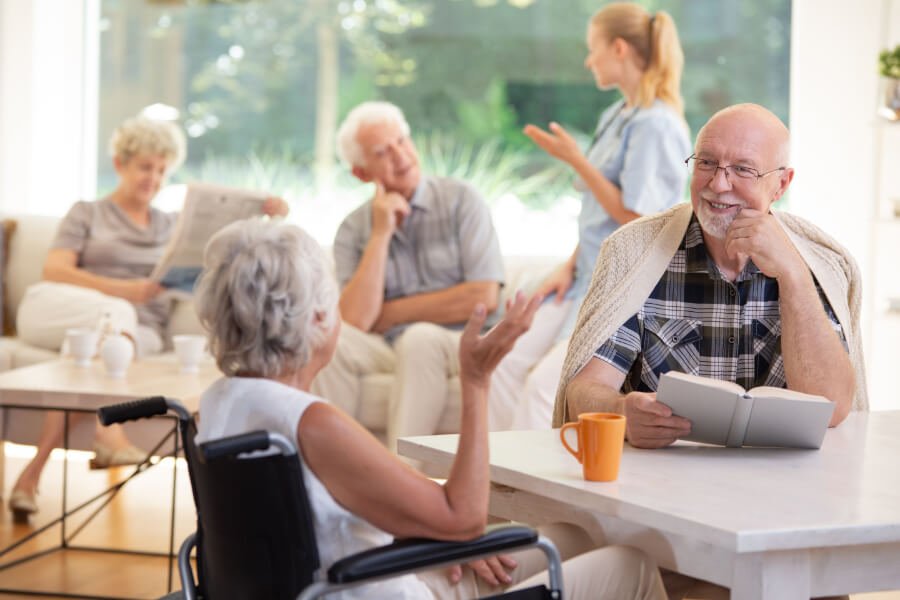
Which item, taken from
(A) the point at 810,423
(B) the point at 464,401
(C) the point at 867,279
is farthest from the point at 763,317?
(C) the point at 867,279

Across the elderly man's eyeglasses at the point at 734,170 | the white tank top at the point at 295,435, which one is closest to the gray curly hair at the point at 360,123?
the elderly man's eyeglasses at the point at 734,170

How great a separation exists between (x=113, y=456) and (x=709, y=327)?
7.26 ft

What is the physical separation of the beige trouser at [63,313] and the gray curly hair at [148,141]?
0.55 metres

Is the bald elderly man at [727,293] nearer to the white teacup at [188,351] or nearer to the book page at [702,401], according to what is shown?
the book page at [702,401]

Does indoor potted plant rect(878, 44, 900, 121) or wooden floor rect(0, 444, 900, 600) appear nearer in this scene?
wooden floor rect(0, 444, 900, 600)

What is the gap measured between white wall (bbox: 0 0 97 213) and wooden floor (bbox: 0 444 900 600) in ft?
4.72

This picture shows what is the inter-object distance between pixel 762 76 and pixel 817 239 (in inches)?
129

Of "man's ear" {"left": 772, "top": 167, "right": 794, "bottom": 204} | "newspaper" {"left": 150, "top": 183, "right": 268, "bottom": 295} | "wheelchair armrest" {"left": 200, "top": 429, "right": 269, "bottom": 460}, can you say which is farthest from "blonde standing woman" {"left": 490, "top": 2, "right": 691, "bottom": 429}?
"wheelchair armrest" {"left": 200, "top": 429, "right": 269, "bottom": 460}

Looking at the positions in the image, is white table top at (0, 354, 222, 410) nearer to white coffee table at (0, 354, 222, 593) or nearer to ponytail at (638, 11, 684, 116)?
white coffee table at (0, 354, 222, 593)

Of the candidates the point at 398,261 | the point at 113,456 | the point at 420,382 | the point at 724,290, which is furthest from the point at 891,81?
the point at 113,456

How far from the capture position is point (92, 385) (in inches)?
126

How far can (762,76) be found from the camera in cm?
538

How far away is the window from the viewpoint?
17.8ft

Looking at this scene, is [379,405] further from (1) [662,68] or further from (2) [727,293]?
(2) [727,293]
